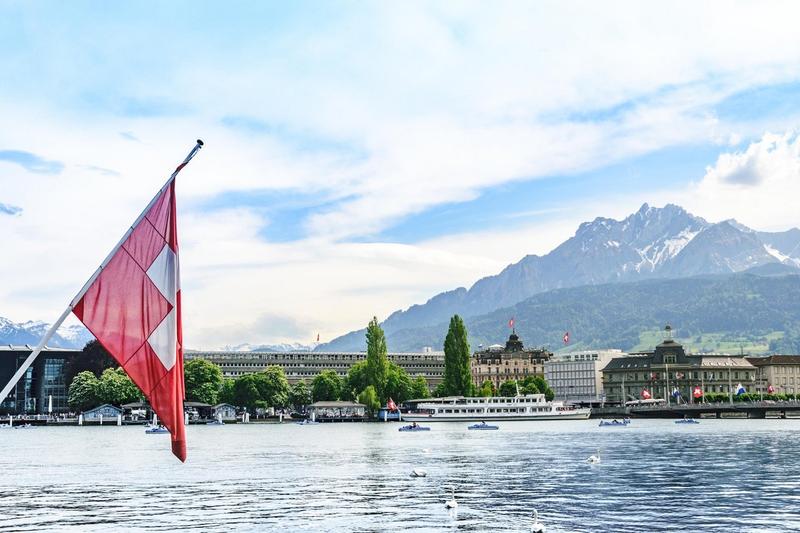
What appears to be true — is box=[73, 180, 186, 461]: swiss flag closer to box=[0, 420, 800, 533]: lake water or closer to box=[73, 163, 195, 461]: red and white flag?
→ box=[73, 163, 195, 461]: red and white flag

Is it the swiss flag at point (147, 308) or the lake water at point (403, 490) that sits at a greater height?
the swiss flag at point (147, 308)

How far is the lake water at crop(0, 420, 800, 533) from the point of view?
4259cm

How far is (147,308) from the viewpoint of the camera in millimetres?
17547

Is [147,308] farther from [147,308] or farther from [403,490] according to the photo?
[403,490]

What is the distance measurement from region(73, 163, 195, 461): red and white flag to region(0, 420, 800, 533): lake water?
2447 centimetres

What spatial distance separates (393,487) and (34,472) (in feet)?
103

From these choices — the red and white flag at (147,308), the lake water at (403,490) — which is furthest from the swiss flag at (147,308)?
the lake water at (403,490)

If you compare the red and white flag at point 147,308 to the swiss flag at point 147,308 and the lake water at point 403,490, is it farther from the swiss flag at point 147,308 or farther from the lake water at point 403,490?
the lake water at point 403,490

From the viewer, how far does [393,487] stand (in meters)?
59.0

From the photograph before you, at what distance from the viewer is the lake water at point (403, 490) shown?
42.6 m

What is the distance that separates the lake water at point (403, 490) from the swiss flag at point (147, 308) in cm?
2447

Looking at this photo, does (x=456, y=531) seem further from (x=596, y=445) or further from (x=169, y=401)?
(x=596, y=445)

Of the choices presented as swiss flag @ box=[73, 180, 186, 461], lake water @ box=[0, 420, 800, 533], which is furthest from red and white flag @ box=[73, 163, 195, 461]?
lake water @ box=[0, 420, 800, 533]

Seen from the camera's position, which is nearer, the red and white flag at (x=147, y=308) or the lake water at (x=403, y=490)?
the red and white flag at (x=147, y=308)
